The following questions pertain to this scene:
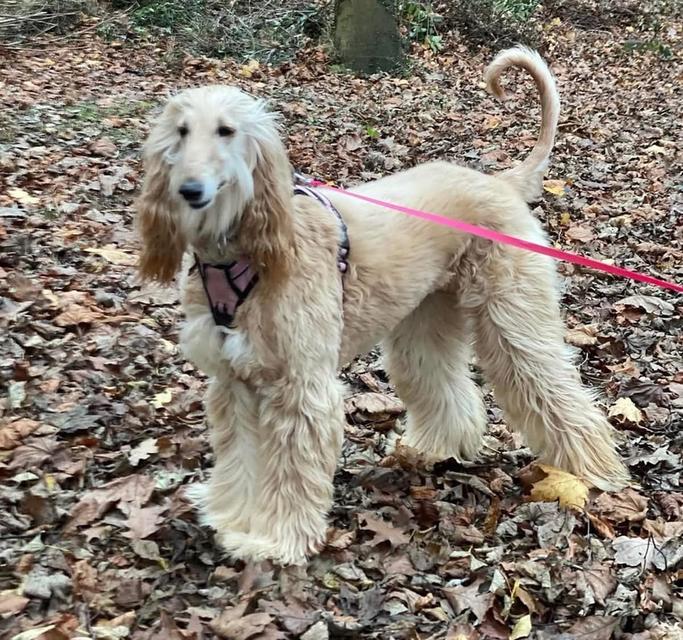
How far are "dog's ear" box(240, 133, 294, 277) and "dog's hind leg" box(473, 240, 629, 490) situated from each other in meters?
1.21

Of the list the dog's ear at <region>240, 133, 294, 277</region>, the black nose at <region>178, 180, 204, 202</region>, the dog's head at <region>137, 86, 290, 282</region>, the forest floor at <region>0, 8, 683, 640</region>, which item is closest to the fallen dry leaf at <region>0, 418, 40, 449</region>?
the forest floor at <region>0, 8, 683, 640</region>

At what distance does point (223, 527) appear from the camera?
3.42 metres

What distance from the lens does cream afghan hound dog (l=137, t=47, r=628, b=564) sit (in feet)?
9.76

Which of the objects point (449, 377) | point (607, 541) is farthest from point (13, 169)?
point (607, 541)

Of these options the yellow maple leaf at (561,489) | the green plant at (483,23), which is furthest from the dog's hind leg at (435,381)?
the green plant at (483,23)

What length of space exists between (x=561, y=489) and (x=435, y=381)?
2.88 ft

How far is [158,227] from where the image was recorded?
3090mm

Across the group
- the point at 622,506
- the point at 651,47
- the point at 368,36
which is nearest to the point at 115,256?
the point at 622,506

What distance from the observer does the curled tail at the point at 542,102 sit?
3.93 meters

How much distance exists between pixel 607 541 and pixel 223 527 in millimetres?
1609

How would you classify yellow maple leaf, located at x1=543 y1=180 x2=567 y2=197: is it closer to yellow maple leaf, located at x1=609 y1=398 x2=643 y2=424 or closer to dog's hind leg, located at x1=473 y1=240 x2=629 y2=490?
yellow maple leaf, located at x1=609 y1=398 x2=643 y2=424

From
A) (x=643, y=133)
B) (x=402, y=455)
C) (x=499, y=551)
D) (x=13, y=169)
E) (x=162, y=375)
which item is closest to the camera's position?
(x=499, y=551)

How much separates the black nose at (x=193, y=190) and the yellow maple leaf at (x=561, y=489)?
6.95 feet

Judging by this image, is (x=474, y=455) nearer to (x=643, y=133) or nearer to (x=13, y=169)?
(x=13, y=169)
